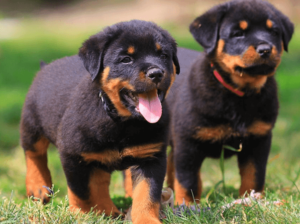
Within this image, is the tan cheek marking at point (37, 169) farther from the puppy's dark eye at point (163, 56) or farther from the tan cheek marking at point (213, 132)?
the puppy's dark eye at point (163, 56)

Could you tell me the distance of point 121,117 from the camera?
318cm

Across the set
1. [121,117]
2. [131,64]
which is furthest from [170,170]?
[131,64]

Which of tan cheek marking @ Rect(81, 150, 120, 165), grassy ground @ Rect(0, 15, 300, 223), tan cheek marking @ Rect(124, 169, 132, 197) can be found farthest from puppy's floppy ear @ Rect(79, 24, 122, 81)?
tan cheek marking @ Rect(124, 169, 132, 197)

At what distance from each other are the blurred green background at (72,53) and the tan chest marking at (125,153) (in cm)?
102

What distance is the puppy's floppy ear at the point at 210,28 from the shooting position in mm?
3980

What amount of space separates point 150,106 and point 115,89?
0.24 metres

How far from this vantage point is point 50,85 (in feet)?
12.8

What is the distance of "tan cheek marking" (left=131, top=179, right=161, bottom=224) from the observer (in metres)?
3.00

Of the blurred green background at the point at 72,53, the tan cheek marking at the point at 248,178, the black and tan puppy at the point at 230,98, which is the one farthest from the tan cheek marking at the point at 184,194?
the blurred green background at the point at 72,53

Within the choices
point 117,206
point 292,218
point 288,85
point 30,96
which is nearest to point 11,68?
point 288,85

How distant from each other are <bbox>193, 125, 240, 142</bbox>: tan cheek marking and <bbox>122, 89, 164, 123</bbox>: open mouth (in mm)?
904

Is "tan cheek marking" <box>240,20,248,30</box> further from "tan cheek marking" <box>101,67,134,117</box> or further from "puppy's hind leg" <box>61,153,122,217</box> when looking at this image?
"puppy's hind leg" <box>61,153,122,217</box>

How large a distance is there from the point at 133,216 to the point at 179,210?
0.29m

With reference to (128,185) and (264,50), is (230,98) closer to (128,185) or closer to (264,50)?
(264,50)
